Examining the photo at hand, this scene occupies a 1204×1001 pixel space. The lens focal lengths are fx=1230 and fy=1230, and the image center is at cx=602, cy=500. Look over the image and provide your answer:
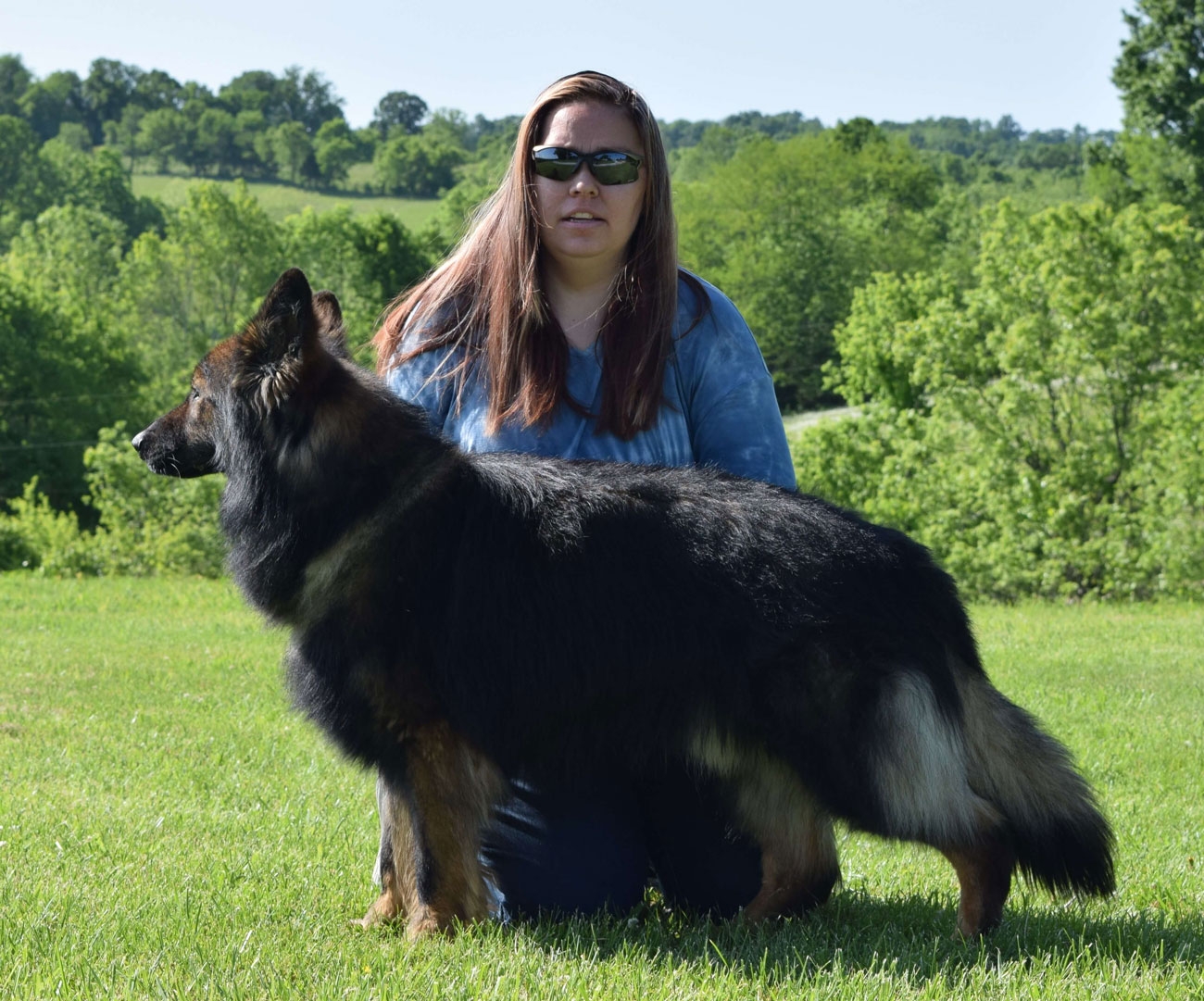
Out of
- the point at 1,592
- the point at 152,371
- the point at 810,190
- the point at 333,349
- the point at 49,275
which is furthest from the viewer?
the point at 810,190

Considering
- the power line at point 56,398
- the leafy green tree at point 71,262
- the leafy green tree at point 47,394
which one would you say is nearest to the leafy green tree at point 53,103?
the leafy green tree at point 71,262

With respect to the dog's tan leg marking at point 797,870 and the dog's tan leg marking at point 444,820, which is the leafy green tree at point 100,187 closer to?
the dog's tan leg marking at point 444,820

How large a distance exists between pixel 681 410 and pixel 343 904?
207 centimetres

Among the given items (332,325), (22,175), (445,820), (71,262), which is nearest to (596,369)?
(332,325)

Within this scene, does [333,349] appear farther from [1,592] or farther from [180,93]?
[180,93]

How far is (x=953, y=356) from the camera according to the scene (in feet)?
77.2

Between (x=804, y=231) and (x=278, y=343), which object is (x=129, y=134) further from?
(x=278, y=343)

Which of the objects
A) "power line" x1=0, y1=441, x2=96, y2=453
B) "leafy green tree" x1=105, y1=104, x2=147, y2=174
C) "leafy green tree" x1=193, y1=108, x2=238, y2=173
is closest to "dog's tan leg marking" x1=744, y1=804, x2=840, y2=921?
"power line" x1=0, y1=441, x2=96, y2=453

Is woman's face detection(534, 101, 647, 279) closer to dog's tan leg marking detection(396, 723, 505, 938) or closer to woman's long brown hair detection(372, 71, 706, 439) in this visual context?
woman's long brown hair detection(372, 71, 706, 439)

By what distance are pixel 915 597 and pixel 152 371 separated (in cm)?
4935

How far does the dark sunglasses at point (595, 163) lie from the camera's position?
4.23 m

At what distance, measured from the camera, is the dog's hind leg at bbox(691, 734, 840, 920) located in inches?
155

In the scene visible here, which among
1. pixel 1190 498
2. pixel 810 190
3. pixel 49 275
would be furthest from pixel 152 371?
pixel 1190 498

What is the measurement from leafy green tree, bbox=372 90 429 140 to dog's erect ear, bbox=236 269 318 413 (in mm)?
131057
